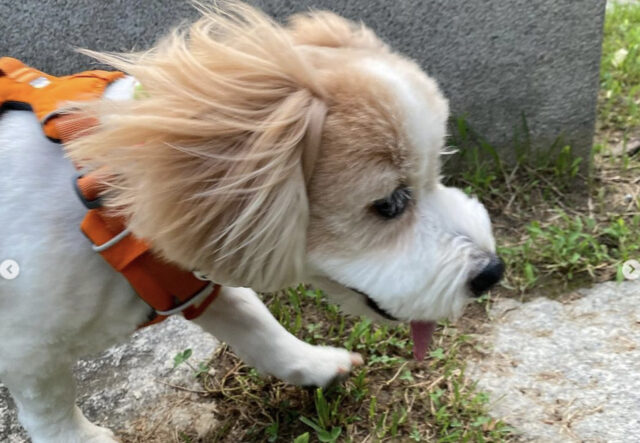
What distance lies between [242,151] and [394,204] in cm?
35

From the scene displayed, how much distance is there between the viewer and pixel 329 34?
54.5 inches

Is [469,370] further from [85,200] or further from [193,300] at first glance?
[85,200]

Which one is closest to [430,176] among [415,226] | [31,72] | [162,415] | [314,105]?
[415,226]

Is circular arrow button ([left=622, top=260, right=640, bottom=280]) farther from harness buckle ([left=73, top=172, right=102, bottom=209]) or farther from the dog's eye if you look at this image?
harness buckle ([left=73, top=172, right=102, bottom=209])

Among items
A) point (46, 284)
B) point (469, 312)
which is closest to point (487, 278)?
point (469, 312)

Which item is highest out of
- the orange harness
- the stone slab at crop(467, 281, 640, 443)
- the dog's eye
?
the dog's eye

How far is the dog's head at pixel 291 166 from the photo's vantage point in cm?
109

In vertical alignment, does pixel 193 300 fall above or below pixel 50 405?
above

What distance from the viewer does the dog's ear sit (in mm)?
1378

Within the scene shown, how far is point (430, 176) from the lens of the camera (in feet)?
4.29

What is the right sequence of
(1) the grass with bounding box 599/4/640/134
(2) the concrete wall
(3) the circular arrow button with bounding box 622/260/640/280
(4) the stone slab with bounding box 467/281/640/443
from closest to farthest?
1. (4) the stone slab with bounding box 467/281/640/443
2. (3) the circular arrow button with bounding box 622/260/640/280
3. (2) the concrete wall
4. (1) the grass with bounding box 599/4/640/134

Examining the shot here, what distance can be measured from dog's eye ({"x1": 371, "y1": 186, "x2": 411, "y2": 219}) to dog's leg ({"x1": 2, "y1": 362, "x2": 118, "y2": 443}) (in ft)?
2.69

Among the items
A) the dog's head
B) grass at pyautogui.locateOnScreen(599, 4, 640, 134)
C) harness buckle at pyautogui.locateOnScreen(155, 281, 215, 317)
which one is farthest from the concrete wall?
harness buckle at pyautogui.locateOnScreen(155, 281, 215, 317)

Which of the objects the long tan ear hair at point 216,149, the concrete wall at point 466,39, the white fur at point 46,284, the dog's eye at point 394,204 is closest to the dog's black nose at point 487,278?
the dog's eye at point 394,204
